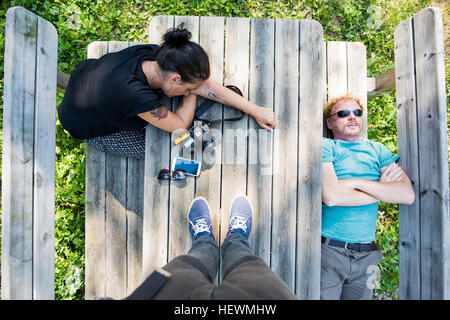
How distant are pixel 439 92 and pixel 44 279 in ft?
9.26

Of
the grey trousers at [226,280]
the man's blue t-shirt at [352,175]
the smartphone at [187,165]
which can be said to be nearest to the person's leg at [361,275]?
the man's blue t-shirt at [352,175]

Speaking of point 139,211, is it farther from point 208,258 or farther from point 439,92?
point 439,92

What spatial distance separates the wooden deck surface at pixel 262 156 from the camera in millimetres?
1877

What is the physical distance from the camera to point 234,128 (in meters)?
1.91

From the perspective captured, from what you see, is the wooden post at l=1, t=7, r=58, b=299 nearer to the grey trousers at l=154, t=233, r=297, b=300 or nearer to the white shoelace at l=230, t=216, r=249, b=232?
the grey trousers at l=154, t=233, r=297, b=300

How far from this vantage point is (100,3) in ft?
9.48

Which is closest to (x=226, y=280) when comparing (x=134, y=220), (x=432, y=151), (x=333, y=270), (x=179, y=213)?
(x=179, y=213)

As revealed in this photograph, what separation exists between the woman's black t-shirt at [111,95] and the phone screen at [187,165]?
37cm

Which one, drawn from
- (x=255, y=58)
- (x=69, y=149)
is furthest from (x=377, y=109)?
(x=69, y=149)

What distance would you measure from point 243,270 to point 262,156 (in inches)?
33.2

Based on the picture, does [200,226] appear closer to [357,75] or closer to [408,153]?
[408,153]

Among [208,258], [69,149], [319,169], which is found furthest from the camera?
[69,149]

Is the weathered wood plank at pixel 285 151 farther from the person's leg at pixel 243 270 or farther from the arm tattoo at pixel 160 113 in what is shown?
the arm tattoo at pixel 160 113

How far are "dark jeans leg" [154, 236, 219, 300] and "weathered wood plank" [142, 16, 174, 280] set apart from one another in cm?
31
